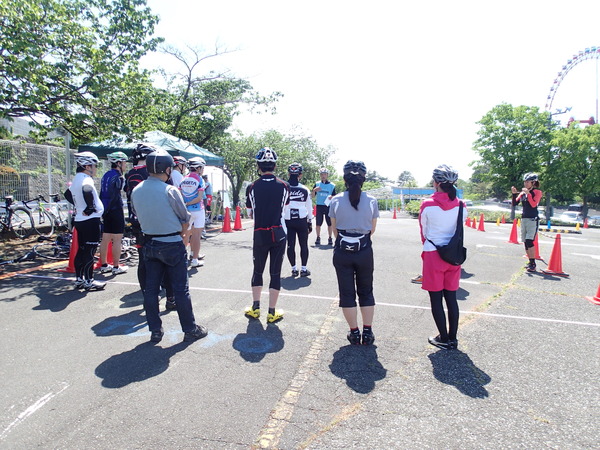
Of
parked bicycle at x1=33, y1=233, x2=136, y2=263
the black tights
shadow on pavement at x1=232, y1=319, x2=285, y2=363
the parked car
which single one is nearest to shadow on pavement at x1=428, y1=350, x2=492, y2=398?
the black tights

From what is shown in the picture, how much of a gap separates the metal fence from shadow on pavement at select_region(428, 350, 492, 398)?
36.9ft

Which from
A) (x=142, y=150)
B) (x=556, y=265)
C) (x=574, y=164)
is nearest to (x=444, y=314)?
(x=142, y=150)

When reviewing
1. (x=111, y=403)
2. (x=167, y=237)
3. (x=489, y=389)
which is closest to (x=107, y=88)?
(x=167, y=237)

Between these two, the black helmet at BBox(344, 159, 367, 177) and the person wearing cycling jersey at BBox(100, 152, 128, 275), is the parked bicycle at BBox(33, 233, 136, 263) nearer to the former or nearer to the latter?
the person wearing cycling jersey at BBox(100, 152, 128, 275)

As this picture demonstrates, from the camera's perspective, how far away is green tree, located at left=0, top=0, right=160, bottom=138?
7.38 metres

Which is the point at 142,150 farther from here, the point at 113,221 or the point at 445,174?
the point at 445,174

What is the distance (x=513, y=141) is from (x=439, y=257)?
3998 cm

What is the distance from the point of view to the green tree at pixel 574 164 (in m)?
37.4

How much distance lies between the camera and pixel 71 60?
28.7ft

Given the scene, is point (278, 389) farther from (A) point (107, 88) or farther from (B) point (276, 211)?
(A) point (107, 88)

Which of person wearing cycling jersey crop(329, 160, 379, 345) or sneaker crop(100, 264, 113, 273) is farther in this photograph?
sneaker crop(100, 264, 113, 273)

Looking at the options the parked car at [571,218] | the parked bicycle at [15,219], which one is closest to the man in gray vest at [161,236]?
the parked bicycle at [15,219]

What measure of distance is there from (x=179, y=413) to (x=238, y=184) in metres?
22.6

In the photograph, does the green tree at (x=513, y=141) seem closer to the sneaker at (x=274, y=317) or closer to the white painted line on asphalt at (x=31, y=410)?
the sneaker at (x=274, y=317)
